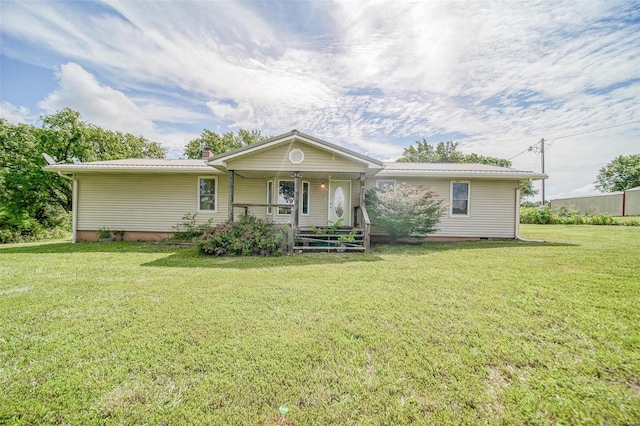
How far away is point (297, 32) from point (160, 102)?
10.2 m

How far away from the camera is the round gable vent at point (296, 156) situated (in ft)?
26.3

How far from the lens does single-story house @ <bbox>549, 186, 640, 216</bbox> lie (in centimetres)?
2391

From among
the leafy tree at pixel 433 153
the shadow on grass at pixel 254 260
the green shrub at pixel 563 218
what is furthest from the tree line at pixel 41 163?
the leafy tree at pixel 433 153

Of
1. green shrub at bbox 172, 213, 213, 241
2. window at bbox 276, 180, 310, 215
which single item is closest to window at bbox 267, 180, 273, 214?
window at bbox 276, 180, 310, 215

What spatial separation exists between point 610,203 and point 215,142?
43476mm

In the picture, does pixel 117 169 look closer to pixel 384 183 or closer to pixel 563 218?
pixel 384 183

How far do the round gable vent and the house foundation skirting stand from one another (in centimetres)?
621

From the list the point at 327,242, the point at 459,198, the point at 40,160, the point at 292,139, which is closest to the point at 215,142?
the point at 40,160

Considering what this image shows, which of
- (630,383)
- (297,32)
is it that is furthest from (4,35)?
(630,383)

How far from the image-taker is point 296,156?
8062 mm

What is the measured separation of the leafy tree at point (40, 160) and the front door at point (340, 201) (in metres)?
14.4

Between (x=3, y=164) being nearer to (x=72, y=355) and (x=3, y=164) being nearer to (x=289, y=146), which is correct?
(x=289, y=146)

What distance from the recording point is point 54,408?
1.68 m

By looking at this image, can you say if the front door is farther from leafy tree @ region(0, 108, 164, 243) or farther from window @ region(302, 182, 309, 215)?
leafy tree @ region(0, 108, 164, 243)
